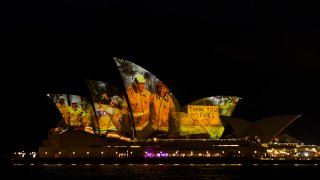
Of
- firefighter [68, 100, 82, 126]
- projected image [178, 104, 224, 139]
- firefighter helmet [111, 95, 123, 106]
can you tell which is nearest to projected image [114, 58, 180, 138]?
projected image [178, 104, 224, 139]

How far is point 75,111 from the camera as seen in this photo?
97375 mm

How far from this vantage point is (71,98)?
97.0 meters

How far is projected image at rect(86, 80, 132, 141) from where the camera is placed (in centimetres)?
9350

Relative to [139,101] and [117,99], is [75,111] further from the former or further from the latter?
[139,101]

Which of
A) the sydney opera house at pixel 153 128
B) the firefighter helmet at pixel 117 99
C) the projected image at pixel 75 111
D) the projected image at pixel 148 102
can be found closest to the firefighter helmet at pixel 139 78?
the projected image at pixel 148 102

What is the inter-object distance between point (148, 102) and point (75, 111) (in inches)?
478

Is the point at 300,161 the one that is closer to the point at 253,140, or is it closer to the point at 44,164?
the point at 253,140

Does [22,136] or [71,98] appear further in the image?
[22,136]

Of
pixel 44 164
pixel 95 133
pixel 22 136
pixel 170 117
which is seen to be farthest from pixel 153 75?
pixel 22 136

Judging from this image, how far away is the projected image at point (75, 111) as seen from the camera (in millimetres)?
97125

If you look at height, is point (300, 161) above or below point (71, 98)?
below

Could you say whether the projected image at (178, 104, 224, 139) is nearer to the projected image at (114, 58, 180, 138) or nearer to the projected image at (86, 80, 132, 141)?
the projected image at (114, 58, 180, 138)

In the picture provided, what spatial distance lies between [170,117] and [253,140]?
1287 centimetres

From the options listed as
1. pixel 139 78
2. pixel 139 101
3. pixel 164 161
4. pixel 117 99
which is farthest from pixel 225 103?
pixel 117 99
